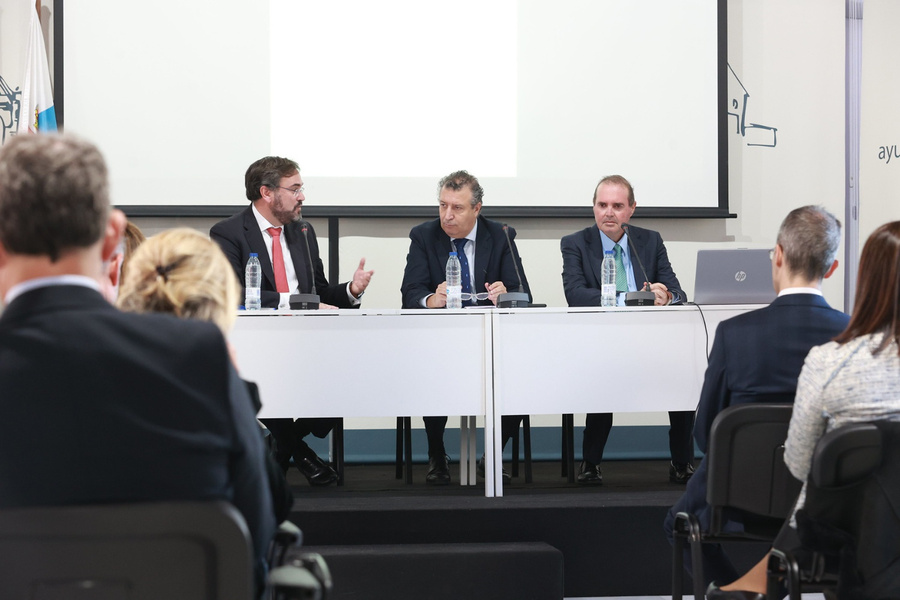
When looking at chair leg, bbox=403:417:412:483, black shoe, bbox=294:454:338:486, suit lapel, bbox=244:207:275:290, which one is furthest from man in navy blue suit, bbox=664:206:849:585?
suit lapel, bbox=244:207:275:290

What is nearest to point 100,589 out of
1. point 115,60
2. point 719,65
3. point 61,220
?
point 61,220

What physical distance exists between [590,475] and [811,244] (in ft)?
5.74

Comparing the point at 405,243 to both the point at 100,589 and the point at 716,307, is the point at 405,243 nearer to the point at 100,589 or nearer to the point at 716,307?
the point at 716,307

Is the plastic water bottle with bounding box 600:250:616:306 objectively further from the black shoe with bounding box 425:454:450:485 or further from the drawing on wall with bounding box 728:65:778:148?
the drawing on wall with bounding box 728:65:778:148

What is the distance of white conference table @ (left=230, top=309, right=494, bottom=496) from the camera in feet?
9.51

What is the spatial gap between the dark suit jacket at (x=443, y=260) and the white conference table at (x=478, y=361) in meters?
0.90

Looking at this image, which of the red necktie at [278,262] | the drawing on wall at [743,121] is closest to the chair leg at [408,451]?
the red necktie at [278,262]

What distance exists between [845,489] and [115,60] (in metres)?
4.23

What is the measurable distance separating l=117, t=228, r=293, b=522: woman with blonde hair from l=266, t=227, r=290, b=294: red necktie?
2.42 m

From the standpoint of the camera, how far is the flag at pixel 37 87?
4402 millimetres

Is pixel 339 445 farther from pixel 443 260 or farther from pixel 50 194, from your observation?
pixel 50 194

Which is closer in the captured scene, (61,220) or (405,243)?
(61,220)

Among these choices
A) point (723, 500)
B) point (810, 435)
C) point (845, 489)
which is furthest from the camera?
point (723, 500)

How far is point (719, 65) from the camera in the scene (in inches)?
192
